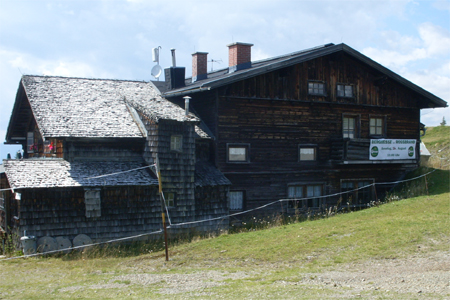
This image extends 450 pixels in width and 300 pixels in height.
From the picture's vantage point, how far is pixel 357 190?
28.1 m

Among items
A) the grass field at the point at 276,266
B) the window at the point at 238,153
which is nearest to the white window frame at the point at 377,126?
the grass field at the point at 276,266

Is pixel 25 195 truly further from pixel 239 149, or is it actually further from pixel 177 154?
pixel 239 149

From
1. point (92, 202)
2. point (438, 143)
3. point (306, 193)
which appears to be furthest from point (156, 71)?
point (438, 143)

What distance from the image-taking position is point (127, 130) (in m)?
22.9

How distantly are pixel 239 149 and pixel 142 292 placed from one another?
13.0 meters

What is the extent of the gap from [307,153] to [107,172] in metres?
10.6

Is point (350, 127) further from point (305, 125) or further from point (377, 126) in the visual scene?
point (305, 125)

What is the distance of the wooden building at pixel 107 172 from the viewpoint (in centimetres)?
1967

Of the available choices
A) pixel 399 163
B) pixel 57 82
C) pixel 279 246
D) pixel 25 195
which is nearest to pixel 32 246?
pixel 25 195

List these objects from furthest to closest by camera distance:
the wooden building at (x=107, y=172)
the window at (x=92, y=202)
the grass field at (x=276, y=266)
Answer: the window at (x=92, y=202) → the wooden building at (x=107, y=172) → the grass field at (x=276, y=266)

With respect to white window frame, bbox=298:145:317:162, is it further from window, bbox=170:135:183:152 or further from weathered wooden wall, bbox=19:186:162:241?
weathered wooden wall, bbox=19:186:162:241

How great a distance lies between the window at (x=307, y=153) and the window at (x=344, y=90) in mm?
3364

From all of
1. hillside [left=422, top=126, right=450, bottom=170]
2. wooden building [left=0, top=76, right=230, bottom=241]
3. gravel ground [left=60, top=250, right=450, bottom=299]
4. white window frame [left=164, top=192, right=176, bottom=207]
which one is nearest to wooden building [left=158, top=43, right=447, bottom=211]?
wooden building [left=0, top=76, right=230, bottom=241]

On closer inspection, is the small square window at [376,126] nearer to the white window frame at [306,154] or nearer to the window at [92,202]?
the white window frame at [306,154]
